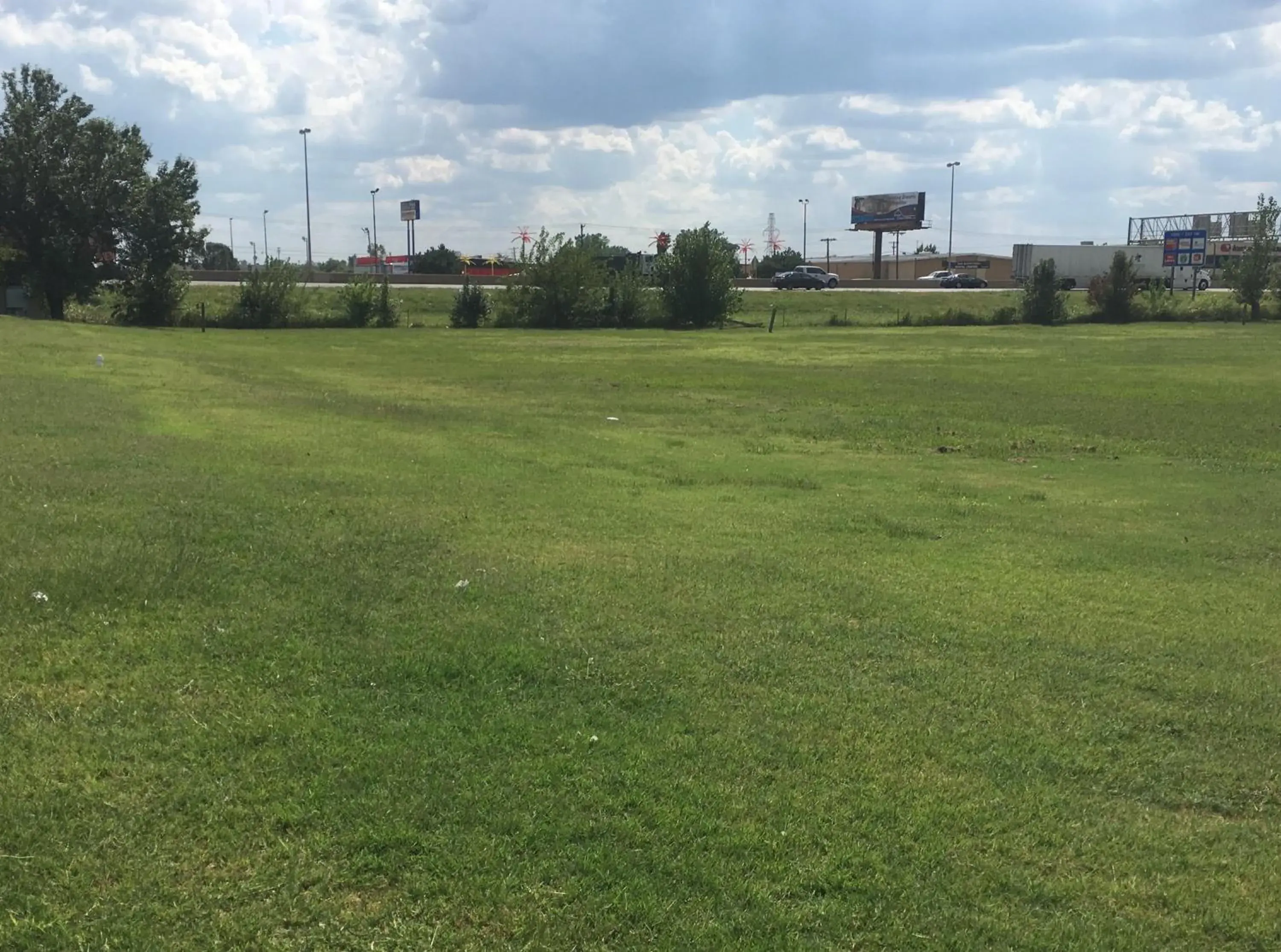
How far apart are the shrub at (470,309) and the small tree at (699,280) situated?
10006 millimetres

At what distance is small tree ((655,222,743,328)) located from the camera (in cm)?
5825

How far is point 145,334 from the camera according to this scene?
38.5 metres

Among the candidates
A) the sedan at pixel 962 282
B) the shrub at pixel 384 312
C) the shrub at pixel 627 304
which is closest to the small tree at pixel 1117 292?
the shrub at pixel 627 304

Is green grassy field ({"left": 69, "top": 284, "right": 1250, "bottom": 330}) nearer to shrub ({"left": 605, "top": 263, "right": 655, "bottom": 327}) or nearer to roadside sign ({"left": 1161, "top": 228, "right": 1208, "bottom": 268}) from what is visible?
shrub ({"left": 605, "top": 263, "right": 655, "bottom": 327})

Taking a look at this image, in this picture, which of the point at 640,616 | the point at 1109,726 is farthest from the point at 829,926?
the point at 640,616

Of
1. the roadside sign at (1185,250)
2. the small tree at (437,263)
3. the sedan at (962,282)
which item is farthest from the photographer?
the small tree at (437,263)

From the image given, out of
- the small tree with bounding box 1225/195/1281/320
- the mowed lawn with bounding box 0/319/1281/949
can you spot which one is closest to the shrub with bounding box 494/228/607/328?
the small tree with bounding box 1225/195/1281/320

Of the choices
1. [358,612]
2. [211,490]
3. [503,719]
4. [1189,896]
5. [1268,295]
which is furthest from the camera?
[1268,295]

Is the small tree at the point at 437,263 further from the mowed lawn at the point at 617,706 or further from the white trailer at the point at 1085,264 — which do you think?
the mowed lawn at the point at 617,706

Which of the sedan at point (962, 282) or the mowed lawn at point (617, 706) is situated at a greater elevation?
the sedan at point (962, 282)

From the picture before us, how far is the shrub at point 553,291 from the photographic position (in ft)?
188

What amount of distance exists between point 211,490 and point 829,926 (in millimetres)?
7457

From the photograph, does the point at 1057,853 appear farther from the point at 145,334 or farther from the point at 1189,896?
the point at 145,334

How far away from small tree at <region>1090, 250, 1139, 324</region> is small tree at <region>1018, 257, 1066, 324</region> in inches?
130
